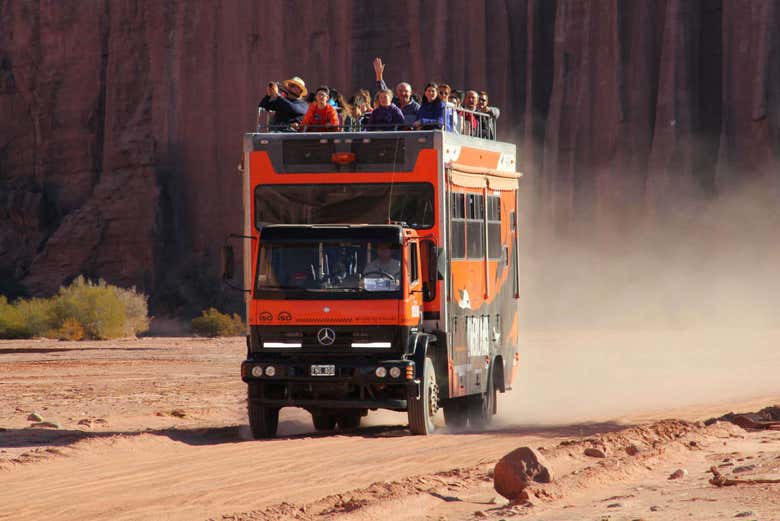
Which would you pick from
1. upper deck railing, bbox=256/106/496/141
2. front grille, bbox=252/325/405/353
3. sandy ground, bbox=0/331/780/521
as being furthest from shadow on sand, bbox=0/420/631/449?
upper deck railing, bbox=256/106/496/141

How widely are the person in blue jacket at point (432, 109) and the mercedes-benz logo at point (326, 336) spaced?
3087mm

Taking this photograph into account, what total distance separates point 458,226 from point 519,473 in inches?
235

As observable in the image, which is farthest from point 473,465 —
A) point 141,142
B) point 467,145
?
point 141,142

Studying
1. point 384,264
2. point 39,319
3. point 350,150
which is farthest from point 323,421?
point 39,319

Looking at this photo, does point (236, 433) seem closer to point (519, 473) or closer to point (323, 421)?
point (323, 421)

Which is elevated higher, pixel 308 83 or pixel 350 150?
pixel 308 83

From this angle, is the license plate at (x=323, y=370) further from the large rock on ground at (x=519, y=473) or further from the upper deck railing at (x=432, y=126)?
the large rock on ground at (x=519, y=473)

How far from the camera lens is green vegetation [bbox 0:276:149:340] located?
1852 inches

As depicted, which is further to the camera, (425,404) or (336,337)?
(425,404)

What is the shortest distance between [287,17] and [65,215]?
14.1 metres

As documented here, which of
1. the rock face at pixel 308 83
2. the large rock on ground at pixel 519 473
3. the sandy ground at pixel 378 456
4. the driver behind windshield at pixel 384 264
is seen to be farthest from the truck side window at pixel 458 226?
the rock face at pixel 308 83

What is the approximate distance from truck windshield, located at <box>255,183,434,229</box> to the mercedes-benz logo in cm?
140

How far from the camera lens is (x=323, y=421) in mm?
19109

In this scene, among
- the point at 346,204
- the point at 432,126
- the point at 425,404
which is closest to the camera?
the point at 425,404
